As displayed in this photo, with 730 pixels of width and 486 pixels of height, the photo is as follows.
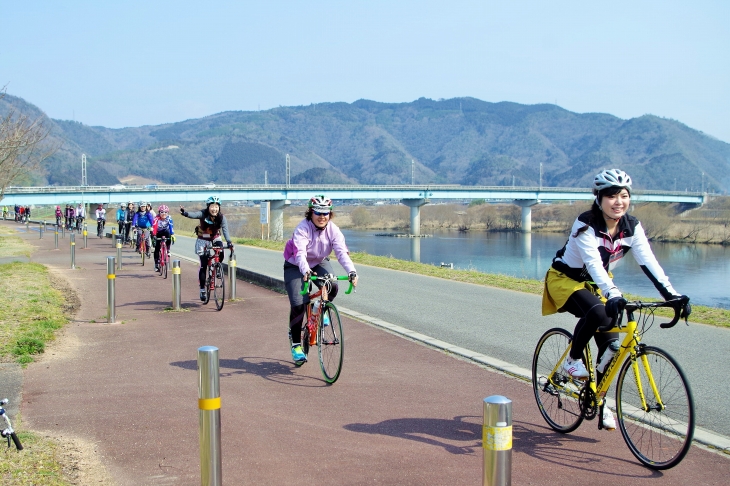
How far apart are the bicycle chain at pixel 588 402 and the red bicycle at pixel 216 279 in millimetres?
7428

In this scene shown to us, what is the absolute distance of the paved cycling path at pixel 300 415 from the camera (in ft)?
15.1

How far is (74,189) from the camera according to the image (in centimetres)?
6525

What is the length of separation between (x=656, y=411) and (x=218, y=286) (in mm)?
8302

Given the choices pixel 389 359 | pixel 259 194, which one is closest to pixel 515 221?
pixel 259 194

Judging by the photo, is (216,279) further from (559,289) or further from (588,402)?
(588,402)

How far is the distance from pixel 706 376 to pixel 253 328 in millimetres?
5714

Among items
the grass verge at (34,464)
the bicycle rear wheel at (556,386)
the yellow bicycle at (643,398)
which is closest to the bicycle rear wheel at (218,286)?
the grass verge at (34,464)

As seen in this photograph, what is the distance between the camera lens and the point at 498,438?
3234mm

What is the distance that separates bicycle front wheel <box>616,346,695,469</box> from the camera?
14.6 ft

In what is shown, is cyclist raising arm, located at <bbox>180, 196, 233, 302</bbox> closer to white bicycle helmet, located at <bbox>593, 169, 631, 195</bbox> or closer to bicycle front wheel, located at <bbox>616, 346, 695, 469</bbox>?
A: white bicycle helmet, located at <bbox>593, 169, 631, 195</bbox>

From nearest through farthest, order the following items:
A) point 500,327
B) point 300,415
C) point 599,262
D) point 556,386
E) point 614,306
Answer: point 614,306
point 599,262
point 556,386
point 300,415
point 500,327

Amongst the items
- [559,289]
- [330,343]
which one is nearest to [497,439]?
[559,289]

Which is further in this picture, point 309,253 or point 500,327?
point 500,327

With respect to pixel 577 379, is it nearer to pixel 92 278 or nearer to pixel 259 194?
pixel 92 278
